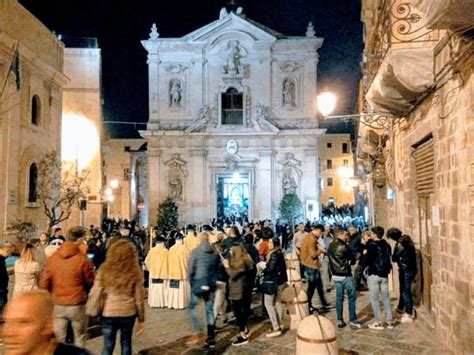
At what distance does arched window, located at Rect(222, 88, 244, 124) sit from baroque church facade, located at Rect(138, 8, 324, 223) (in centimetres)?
7

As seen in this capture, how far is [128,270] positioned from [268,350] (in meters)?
3.08

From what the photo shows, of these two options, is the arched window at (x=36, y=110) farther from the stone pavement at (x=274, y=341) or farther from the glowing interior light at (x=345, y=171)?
the glowing interior light at (x=345, y=171)

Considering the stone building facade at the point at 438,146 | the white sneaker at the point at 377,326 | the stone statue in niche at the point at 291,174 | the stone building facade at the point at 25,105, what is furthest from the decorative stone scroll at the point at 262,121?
the white sneaker at the point at 377,326

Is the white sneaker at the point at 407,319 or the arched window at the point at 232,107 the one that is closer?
the white sneaker at the point at 407,319

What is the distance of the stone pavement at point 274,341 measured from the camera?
7355 millimetres

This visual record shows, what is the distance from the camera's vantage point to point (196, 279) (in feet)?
25.1

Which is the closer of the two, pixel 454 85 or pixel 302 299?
pixel 454 85

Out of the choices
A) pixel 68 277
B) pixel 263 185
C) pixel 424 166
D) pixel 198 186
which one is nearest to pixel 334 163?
pixel 263 185

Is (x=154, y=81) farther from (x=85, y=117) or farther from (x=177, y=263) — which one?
(x=177, y=263)

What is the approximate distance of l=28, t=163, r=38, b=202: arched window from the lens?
856 inches

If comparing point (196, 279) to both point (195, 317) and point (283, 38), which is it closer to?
point (195, 317)

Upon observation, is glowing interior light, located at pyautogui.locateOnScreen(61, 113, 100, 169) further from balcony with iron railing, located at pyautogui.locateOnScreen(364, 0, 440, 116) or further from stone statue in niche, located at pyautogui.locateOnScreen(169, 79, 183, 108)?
balcony with iron railing, located at pyautogui.locateOnScreen(364, 0, 440, 116)

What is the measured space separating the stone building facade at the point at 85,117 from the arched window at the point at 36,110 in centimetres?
858

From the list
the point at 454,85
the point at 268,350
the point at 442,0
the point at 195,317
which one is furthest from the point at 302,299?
the point at 442,0
